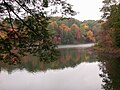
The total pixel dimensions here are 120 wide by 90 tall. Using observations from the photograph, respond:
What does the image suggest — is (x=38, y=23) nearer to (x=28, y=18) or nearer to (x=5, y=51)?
(x=28, y=18)

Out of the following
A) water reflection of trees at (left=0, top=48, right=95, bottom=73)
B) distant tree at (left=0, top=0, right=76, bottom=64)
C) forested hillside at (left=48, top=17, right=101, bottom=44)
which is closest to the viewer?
distant tree at (left=0, top=0, right=76, bottom=64)

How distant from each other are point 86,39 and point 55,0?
471 feet

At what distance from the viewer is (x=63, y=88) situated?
23.0 metres

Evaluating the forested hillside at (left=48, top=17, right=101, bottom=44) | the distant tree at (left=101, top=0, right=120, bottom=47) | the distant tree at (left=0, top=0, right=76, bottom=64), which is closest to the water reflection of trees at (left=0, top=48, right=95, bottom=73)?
the distant tree at (left=101, top=0, right=120, bottom=47)

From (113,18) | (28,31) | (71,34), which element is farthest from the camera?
(71,34)

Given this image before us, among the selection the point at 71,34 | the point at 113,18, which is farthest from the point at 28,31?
the point at 71,34

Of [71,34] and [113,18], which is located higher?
[113,18]

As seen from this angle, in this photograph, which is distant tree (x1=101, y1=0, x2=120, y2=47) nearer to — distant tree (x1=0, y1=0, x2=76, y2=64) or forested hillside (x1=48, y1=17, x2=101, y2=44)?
distant tree (x1=0, y1=0, x2=76, y2=64)

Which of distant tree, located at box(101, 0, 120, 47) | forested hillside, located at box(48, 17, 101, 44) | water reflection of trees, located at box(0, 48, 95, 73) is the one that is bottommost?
forested hillside, located at box(48, 17, 101, 44)

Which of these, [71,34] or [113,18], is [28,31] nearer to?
[113,18]

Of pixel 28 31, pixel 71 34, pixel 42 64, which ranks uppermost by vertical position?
pixel 28 31

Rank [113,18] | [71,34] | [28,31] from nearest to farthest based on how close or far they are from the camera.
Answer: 1. [28,31]
2. [113,18]
3. [71,34]

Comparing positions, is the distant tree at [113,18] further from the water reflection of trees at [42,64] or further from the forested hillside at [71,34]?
the forested hillside at [71,34]

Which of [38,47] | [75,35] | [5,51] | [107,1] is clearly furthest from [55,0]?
[75,35]
